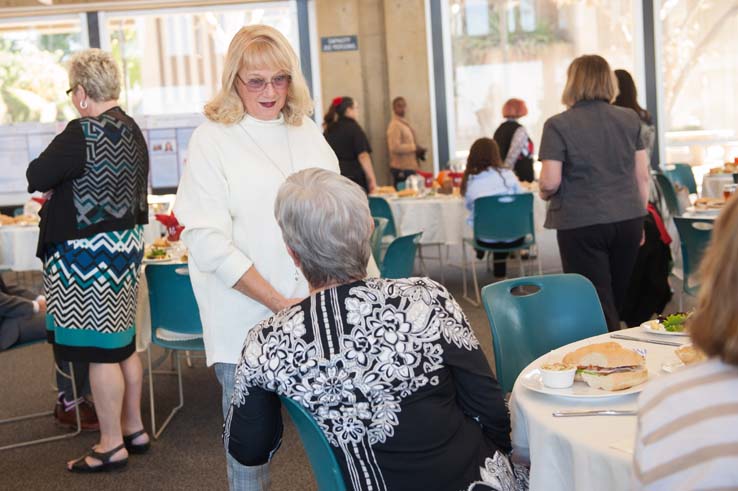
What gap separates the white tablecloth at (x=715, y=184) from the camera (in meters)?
8.02

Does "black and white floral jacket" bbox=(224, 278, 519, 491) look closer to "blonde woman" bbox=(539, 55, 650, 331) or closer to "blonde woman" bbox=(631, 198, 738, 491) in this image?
"blonde woman" bbox=(631, 198, 738, 491)

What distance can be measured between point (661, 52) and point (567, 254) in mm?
8686

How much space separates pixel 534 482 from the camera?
77.5 inches

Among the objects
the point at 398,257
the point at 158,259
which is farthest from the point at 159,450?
the point at 398,257

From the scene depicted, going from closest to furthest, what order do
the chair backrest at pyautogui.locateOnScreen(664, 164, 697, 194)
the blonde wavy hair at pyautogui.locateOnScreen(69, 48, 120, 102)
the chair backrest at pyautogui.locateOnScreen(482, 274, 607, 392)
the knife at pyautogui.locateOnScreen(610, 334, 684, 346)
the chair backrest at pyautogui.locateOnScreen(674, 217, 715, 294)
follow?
the knife at pyautogui.locateOnScreen(610, 334, 684, 346) < the chair backrest at pyautogui.locateOnScreen(482, 274, 607, 392) < the blonde wavy hair at pyautogui.locateOnScreen(69, 48, 120, 102) < the chair backrest at pyautogui.locateOnScreen(674, 217, 715, 294) < the chair backrest at pyautogui.locateOnScreen(664, 164, 697, 194)

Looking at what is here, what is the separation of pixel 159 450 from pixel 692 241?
8.76 ft

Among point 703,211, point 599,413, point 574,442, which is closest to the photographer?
point 574,442

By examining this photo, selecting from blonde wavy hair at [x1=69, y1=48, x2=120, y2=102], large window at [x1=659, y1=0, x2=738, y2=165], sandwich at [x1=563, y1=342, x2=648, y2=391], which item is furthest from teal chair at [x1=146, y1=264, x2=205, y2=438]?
large window at [x1=659, y1=0, x2=738, y2=165]

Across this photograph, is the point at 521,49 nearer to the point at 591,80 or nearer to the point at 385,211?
the point at 385,211

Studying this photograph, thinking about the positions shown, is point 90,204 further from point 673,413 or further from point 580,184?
point 673,413

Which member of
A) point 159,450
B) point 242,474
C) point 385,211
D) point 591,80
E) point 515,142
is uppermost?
point 591,80

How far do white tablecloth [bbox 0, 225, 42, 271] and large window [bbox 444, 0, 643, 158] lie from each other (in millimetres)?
6321

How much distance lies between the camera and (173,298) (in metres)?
4.38

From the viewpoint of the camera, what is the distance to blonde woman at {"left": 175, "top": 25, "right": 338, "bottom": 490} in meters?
2.63
